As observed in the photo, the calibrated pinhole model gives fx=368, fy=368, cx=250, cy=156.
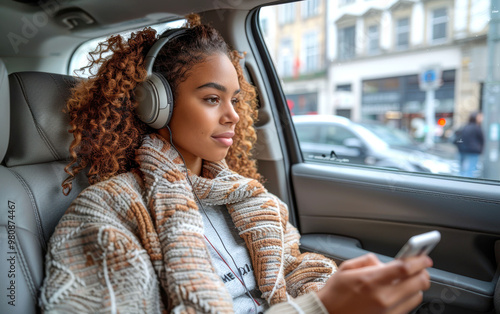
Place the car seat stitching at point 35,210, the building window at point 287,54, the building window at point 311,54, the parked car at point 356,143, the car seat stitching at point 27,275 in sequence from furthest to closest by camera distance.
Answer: the building window at point 311,54 → the building window at point 287,54 → the parked car at point 356,143 → the car seat stitching at point 35,210 → the car seat stitching at point 27,275

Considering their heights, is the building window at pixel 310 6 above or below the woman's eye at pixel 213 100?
above

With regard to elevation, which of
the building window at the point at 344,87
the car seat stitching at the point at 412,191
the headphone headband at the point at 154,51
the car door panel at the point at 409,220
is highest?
the headphone headband at the point at 154,51

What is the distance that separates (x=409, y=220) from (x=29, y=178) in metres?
1.64

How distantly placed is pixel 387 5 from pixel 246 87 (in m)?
1.19

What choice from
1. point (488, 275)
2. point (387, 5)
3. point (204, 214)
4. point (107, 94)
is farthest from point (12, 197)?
point (387, 5)

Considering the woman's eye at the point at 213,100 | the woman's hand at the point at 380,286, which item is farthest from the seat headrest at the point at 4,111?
the woman's hand at the point at 380,286

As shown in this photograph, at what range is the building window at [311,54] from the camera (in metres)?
5.15

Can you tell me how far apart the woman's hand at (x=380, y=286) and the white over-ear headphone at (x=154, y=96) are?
740mm

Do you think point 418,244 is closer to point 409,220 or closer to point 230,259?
point 230,259

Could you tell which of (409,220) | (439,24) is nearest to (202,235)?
(409,220)

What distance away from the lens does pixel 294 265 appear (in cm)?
139

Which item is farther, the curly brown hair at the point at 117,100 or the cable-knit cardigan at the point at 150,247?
the curly brown hair at the point at 117,100

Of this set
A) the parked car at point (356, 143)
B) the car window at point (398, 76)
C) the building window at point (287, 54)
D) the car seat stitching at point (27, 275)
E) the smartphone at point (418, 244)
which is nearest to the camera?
the smartphone at point (418, 244)

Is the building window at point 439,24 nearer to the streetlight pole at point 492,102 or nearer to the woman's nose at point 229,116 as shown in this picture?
the streetlight pole at point 492,102
